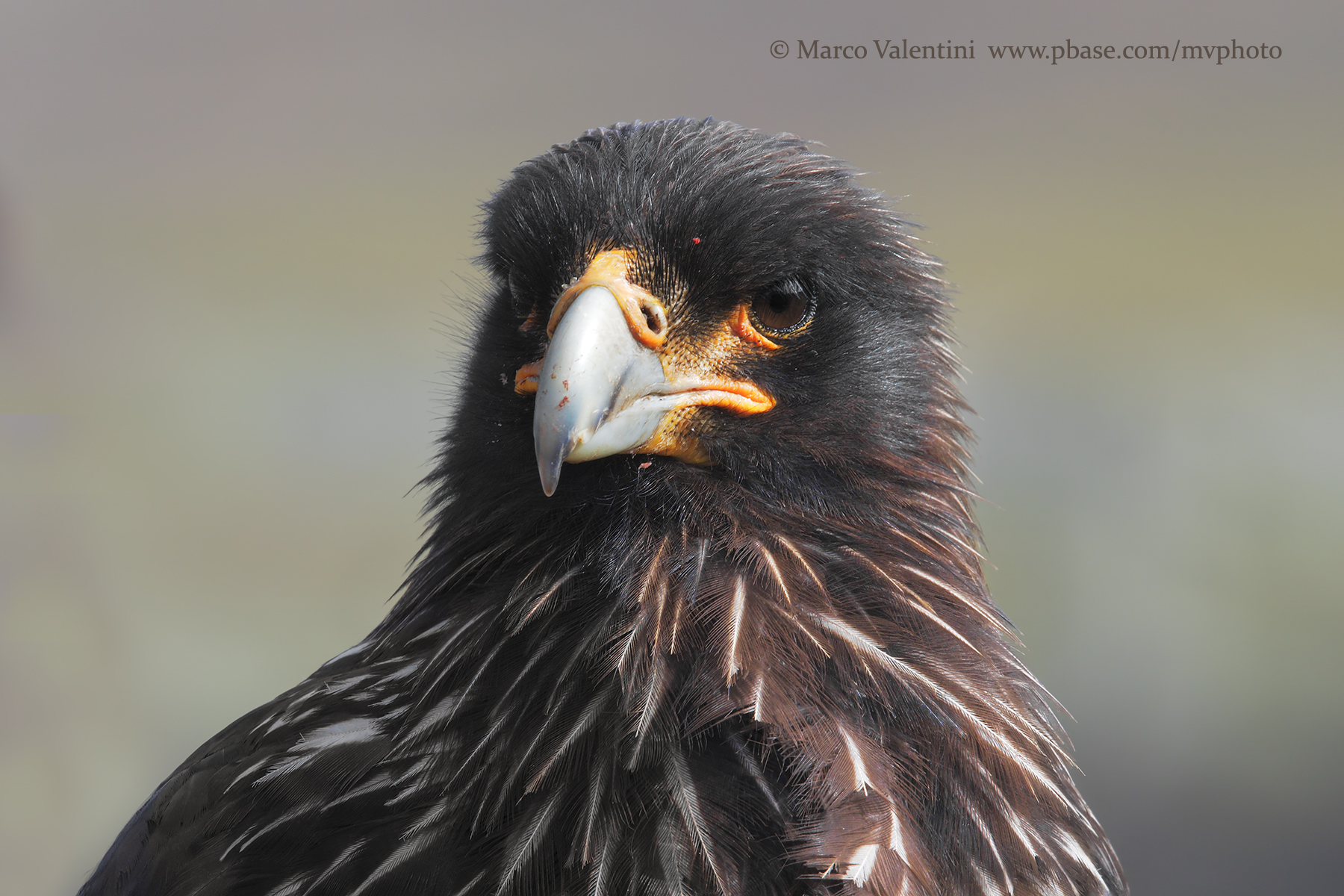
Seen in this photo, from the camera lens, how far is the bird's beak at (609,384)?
1159 mm

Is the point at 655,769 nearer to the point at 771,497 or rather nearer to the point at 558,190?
the point at 771,497

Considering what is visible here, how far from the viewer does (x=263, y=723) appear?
1.53 meters

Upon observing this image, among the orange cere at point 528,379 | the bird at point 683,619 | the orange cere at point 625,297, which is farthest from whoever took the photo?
the orange cere at point 528,379

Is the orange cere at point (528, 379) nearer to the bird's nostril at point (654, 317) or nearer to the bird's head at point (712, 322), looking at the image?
the bird's head at point (712, 322)

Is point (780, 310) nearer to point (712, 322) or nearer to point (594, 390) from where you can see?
point (712, 322)

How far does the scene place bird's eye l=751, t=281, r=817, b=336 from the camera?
1.38m

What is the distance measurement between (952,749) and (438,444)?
3.04 feet

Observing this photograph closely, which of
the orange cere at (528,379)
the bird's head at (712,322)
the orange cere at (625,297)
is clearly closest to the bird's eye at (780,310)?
the bird's head at (712,322)

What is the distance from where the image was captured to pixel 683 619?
1.21 metres

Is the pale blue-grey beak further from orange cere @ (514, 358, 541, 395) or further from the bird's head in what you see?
orange cere @ (514, 358, 541, 395)

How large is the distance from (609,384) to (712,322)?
0.22 meters

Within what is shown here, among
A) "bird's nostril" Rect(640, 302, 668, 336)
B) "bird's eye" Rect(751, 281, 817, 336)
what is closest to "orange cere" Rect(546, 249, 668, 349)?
"bird's nostril" Rect(640, 302, 668, 336)

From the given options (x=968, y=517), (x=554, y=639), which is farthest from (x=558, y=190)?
(x=968, y=517)

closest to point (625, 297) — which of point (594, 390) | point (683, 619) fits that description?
point (594, 390)
